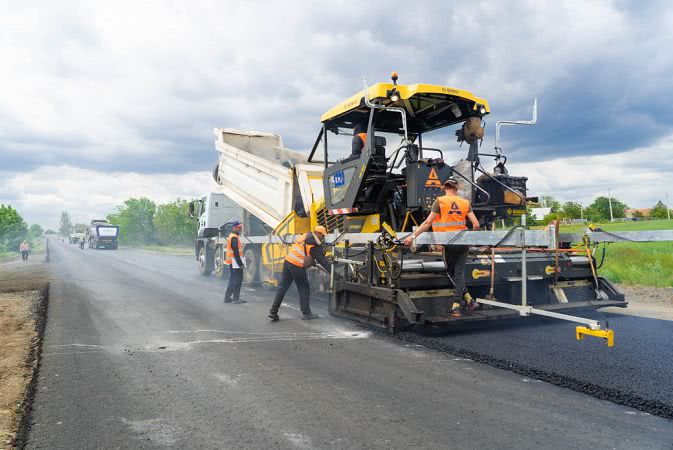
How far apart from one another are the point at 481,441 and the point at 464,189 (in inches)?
159

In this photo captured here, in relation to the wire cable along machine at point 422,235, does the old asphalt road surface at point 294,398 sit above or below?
below

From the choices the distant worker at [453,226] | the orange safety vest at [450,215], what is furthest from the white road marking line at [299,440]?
the orange safety vest at [450,215]

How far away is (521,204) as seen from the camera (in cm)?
664

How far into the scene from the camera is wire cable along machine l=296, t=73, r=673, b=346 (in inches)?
222

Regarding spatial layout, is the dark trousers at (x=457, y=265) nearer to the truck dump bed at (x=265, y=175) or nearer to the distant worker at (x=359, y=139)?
the distant worker at (x=359, y=139)

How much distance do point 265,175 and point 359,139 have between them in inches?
161

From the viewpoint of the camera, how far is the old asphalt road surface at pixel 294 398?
301 centimetres

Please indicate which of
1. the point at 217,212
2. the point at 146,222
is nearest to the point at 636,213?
the point at 146,222

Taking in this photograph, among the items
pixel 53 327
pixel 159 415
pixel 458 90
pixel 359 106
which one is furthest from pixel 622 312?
pixel 53 327

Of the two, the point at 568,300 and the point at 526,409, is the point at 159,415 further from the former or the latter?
the point at 568,300

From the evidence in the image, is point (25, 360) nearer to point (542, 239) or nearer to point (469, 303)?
point (469, 303)

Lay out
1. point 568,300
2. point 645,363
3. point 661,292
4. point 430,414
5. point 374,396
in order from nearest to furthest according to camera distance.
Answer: point 430,414 → point 374,396 → point 645,363 → point 568,300 → point 661,292

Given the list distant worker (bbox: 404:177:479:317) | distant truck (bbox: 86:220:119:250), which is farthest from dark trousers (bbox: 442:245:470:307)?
distant truck (bbox: 86:220:119:250)

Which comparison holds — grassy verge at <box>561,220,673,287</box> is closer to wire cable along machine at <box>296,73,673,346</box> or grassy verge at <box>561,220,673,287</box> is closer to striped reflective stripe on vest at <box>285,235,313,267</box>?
wire cable along machine at <box>296,73,673,346</box>
